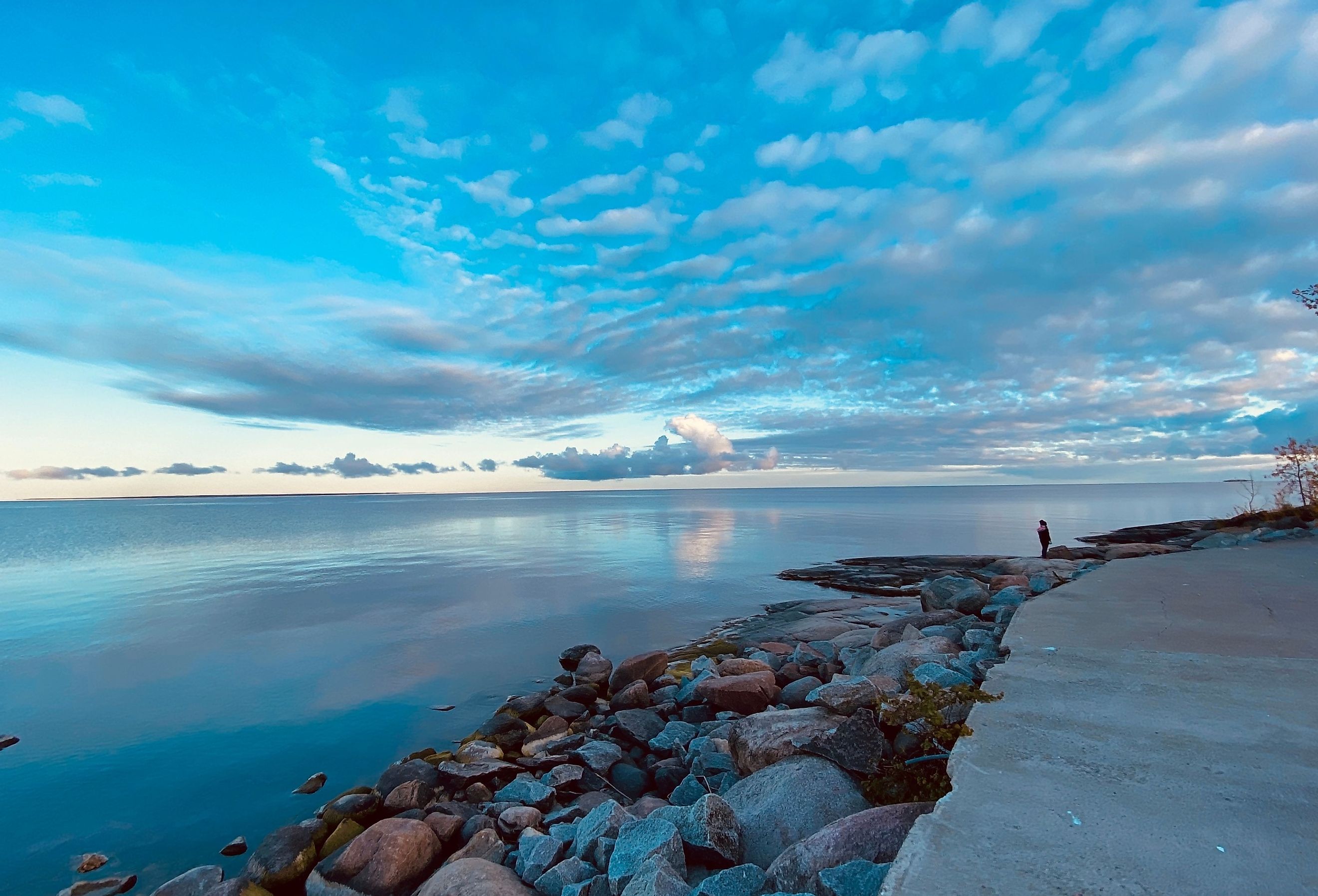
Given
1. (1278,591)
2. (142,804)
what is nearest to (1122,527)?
(1278,591)

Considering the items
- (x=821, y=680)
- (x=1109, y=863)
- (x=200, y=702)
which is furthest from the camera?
(x=200, y=702)

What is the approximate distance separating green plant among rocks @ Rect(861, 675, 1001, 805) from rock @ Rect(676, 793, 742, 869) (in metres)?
1.19

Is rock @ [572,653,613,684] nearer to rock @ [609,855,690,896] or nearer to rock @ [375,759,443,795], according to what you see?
rock @ [375,759,443,795]

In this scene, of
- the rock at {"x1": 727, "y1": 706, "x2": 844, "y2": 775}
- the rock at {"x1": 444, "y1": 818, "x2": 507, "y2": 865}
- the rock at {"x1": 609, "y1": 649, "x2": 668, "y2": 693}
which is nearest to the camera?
the rock at {"x1": 444, "y1": 818, "x2": 507, "y2": 865}

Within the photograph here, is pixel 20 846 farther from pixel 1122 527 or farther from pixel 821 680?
pixel 1122 527

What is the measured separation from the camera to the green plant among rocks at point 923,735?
4750mm

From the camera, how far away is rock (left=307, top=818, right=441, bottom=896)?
6148mm

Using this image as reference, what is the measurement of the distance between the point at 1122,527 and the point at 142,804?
184 feet

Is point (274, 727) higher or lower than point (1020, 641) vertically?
lower

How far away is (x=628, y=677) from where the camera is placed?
12.4 metres

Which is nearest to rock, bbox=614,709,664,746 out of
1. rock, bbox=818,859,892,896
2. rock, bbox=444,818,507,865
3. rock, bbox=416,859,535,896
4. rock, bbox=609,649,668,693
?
rock, bbox=609,649,668,693

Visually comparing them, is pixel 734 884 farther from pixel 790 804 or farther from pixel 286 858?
pixel 286 858

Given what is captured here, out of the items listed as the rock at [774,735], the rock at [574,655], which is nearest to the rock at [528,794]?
the rock at [774,735]

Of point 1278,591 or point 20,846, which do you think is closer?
point 20,846
